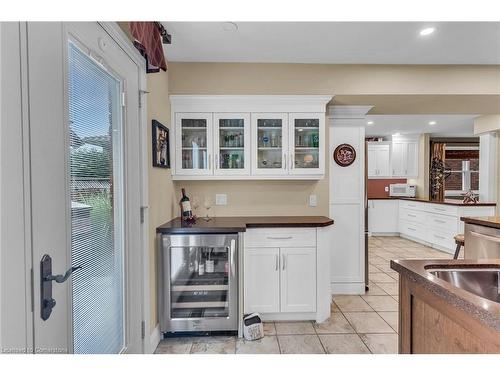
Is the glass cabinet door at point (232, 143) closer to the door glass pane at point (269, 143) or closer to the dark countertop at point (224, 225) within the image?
the door glass pane at point (269, 143)

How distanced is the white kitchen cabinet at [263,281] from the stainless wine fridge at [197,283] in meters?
0.23

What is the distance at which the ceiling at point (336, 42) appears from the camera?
218 centimetres

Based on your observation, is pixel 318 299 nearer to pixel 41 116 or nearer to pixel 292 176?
pixel 292 176

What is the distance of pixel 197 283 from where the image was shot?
242cm

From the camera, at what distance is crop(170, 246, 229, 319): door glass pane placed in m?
2.35

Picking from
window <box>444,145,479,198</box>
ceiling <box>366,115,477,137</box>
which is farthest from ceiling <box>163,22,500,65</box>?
window <box>444,145,479,198</box>

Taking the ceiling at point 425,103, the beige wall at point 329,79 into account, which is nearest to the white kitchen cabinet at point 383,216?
the ceiling at point 425,103

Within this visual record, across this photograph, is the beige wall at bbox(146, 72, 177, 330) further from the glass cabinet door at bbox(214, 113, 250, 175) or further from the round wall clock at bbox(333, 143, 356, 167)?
the round wall clock at bbox(333, 143, 356, 167)


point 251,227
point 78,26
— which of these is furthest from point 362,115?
point 78,26

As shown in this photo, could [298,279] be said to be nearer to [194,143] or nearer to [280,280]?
[280,280]

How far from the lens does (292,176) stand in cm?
285

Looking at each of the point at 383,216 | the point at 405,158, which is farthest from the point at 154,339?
the point at 405,158

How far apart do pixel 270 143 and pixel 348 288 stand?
6.46ft

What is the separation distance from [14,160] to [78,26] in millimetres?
763
